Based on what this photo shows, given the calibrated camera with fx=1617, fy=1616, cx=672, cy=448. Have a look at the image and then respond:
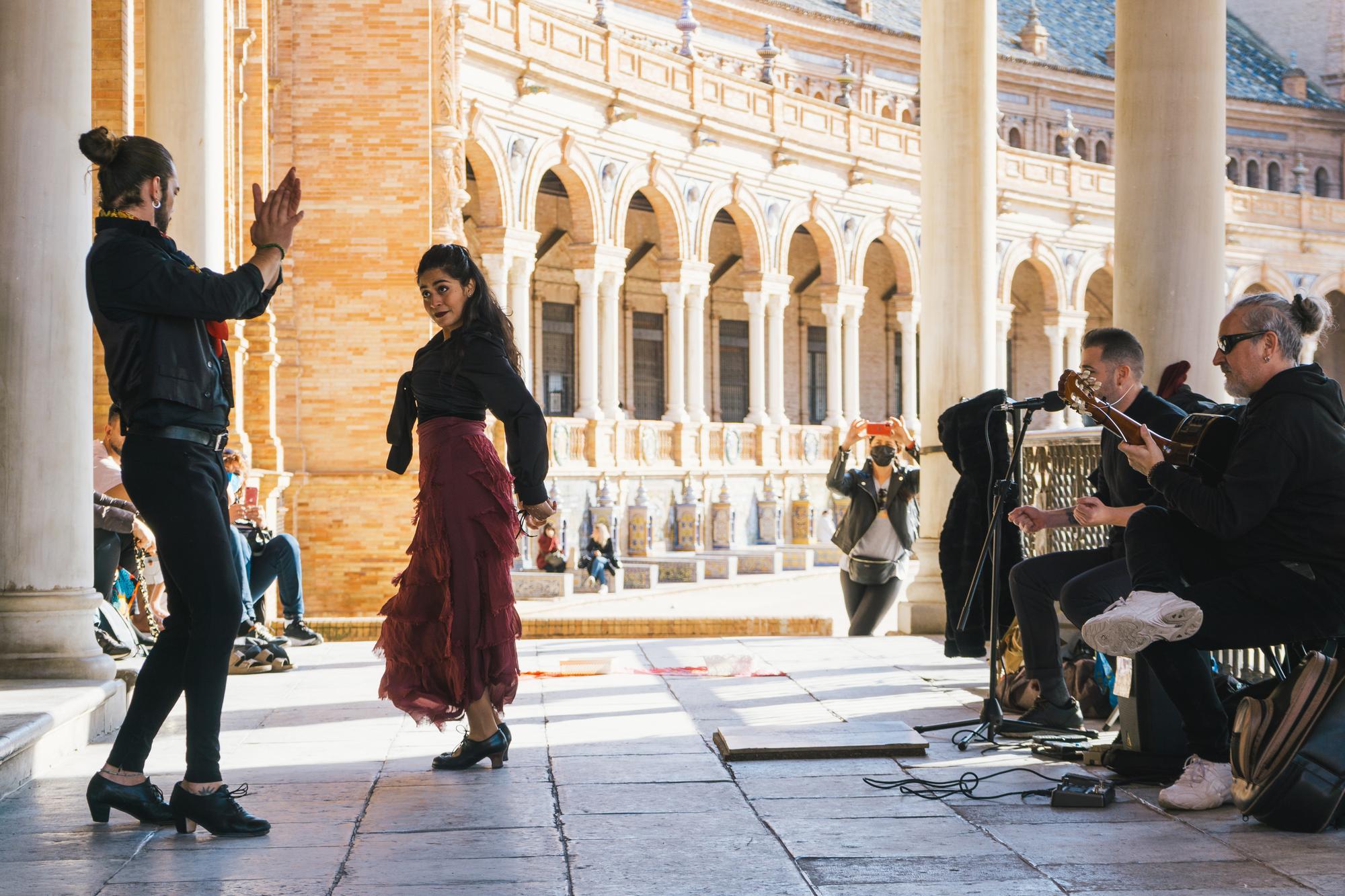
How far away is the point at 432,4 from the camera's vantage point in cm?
1664

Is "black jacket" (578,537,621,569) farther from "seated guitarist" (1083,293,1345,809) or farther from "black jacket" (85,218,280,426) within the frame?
"black jacket" (85,218,280,426)

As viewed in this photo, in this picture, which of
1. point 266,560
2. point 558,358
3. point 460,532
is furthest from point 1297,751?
point 558,358

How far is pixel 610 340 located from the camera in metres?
27.0

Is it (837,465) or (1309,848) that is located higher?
(837,465)

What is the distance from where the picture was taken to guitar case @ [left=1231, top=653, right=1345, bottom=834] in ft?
14.2

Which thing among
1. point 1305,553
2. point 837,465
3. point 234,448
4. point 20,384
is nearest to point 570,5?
point 234,448

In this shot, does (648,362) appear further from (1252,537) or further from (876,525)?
(1252,537)

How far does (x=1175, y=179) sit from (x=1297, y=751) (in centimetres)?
391

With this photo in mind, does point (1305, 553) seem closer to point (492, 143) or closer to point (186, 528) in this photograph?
point (186, 528)

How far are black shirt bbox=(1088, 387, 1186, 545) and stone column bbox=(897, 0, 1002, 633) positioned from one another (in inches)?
189

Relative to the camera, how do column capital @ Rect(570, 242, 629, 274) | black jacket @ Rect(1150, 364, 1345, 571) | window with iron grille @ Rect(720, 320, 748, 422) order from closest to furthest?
1. black jacket @ Rect(1150, 364, 1345, 571)
2. column capital @ Rect(570, 242, 629, 274)
3. window with iron grille @ Rect(720, 320, 748, 422)

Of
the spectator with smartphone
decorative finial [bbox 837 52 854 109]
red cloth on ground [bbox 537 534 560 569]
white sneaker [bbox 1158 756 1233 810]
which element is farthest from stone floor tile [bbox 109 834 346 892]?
decorative finial [bbox 837 52 854 109]

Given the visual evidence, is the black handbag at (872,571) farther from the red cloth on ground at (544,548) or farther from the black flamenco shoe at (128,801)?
the red cloth on ground at (544,548)

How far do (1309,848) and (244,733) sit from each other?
150 inches
